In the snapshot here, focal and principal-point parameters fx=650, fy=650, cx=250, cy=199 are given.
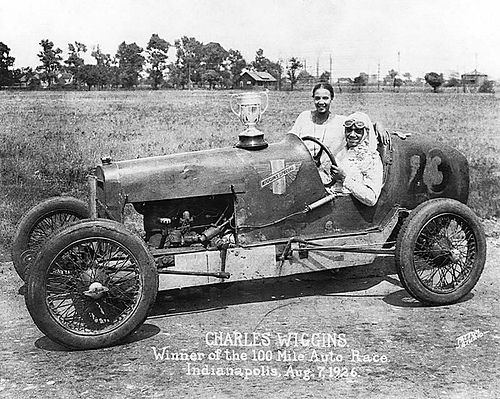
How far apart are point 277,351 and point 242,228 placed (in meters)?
1.31

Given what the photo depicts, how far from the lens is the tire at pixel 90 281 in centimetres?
466

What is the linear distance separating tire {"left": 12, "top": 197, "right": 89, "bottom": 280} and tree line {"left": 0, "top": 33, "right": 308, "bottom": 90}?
11.0ft

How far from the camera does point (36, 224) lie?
6.64 metres

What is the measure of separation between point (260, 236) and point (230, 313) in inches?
28.6

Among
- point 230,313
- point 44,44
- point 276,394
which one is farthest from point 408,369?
point 44,44

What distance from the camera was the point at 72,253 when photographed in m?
4.89

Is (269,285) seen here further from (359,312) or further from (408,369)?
(408,369)

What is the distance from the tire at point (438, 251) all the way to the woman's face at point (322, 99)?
5.77 feet

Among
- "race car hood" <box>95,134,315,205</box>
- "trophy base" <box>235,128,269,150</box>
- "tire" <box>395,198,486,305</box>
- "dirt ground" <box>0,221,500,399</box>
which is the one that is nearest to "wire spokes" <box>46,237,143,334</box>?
"dirt ground" <box>0,221,500,399</box>

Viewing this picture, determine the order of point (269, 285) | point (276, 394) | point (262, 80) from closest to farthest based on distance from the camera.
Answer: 1. point (276, 394)
2. point (269, 285)
3. point (262, 80)

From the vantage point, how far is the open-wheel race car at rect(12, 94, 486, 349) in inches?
193
